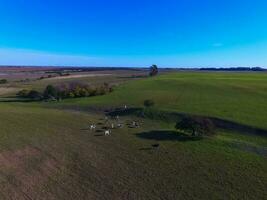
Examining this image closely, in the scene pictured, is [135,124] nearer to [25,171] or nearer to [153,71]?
[25,171]

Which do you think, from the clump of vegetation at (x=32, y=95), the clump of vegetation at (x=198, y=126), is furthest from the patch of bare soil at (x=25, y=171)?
the clump of vegetation at (x=32, y=95)

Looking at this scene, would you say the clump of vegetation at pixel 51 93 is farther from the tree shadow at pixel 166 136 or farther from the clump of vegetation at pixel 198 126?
the clump of vegetation at pixel 198 126

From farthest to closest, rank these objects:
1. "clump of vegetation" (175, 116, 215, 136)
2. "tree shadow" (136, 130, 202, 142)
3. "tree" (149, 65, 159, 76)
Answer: "tree" (149, 65, 159, 76) → "clump of vegetation" (175, 116, 215, 136) → "tree shadow" (136, 130, 202, 142)

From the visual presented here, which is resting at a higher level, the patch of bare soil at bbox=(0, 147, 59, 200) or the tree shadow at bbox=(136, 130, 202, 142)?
the patch of bare soil at bbox=(0, 147, 59, 200)

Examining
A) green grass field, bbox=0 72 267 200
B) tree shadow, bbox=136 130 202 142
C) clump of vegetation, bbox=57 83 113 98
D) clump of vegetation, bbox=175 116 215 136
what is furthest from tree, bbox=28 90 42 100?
clump of vegetation, bbox=175 116 215 136

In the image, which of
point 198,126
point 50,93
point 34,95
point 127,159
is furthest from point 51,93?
point 127,159

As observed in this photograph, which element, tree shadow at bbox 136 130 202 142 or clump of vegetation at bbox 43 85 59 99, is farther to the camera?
clump of vegetation at bbox 43 85 59 99

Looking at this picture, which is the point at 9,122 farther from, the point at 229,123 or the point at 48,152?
the point at 229,123

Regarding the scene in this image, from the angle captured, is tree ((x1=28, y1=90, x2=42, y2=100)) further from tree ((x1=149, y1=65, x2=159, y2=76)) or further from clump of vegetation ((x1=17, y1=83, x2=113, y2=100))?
tree ((x1=149, y1=65, x2=159, y2=76))
